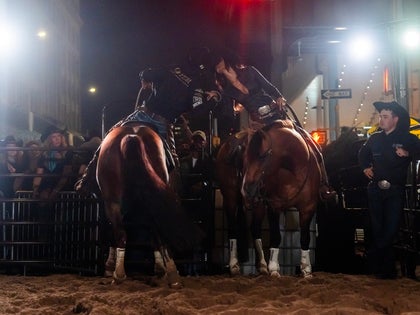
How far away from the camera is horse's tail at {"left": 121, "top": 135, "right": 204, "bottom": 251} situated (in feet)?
19.1

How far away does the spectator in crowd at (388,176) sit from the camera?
6.68 meters

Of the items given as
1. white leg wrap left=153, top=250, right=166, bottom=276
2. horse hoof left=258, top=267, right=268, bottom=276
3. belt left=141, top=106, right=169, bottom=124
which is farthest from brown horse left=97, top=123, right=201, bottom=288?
horse hoof left=258, top=267, right=268, bottom=276

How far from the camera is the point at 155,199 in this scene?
5.95m

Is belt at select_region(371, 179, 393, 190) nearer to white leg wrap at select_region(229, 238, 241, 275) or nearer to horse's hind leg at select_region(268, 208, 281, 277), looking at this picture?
horse's hind leg at select_region(268, 208, 281, 277)

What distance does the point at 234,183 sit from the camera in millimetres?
7633

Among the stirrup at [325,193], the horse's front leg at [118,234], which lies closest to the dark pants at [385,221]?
the stirrup at [325,193]

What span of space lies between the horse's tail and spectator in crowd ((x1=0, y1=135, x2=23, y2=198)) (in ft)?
8.64

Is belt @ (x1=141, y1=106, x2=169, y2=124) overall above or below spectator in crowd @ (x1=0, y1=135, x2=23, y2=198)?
above

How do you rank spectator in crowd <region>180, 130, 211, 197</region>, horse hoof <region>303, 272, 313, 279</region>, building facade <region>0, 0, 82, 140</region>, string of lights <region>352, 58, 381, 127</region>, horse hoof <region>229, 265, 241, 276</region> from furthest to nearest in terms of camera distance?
building facade <region>0, 0, 82, 140</region>
string of lights <region>352, 58, 381, 127</region>
spectator in crowd <region>180, 130, 211, 197</region>
horse hoof <region>229, 265, 241, 276</region>
horse hoof <region>303, 272, 313, 279</region>

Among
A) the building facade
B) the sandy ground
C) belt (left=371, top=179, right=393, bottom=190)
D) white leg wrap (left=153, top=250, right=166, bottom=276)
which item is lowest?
the sandy ground

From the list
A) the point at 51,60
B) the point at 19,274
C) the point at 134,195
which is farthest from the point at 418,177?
the point at 51,60

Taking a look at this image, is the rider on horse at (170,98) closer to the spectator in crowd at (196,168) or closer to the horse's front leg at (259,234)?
the spectator in crowd at (196,168)

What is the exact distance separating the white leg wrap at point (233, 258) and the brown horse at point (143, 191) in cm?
133

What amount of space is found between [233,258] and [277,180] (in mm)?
1338
